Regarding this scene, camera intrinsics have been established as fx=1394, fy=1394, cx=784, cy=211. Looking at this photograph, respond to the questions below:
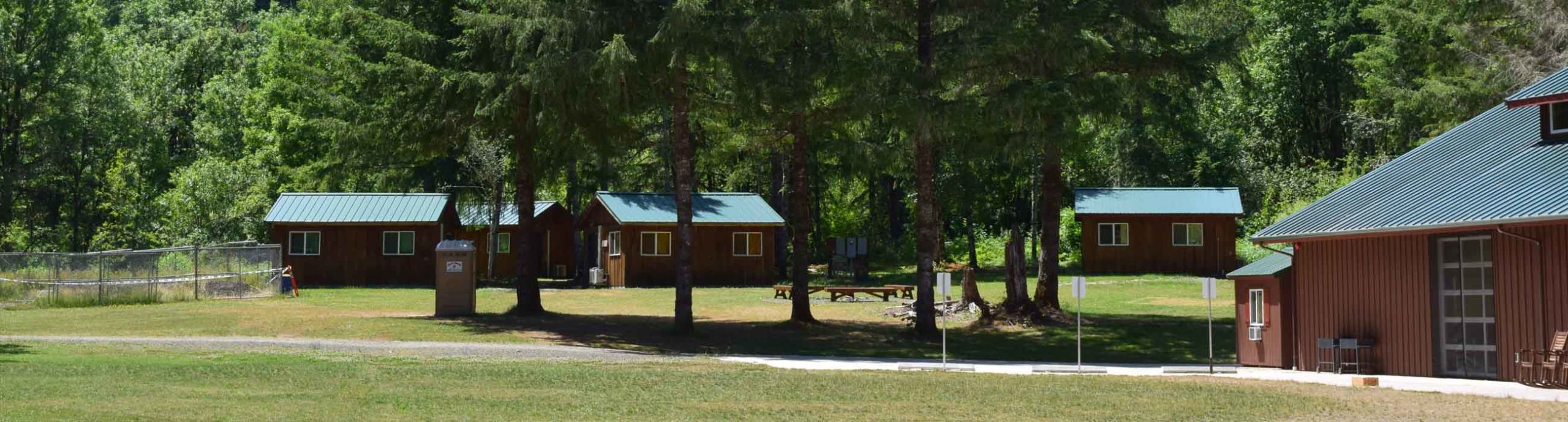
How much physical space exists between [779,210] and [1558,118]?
37.8 meters

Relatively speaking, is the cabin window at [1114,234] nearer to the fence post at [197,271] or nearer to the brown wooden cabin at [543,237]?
the brown wooden cabin at [543,237]

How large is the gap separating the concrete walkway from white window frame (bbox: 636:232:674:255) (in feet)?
75.1

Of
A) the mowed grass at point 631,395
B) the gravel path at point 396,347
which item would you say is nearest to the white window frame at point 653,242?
the gravel path at point 396,347

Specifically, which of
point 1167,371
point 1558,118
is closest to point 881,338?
point 1167,371

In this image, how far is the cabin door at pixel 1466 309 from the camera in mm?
19047

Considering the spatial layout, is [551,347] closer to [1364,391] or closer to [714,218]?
[1364,391]

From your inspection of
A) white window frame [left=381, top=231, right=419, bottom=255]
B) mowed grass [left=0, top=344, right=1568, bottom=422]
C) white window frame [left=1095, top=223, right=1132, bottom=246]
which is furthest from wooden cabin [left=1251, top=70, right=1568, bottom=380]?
white window frame [left=381, top=231, right=419, bottom=255]

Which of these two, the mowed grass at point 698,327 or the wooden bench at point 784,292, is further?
the wooden bench at point 784,292

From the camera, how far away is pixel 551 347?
2559 cm

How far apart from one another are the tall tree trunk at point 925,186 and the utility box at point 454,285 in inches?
401

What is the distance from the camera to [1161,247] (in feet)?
164

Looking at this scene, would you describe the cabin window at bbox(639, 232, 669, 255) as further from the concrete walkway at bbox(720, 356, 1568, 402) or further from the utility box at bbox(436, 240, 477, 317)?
the concrete walkway at bbox(720, 356, 1568, 402)

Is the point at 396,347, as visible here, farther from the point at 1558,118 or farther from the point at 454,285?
the point at 1558,118

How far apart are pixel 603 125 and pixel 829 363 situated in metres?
9.89
